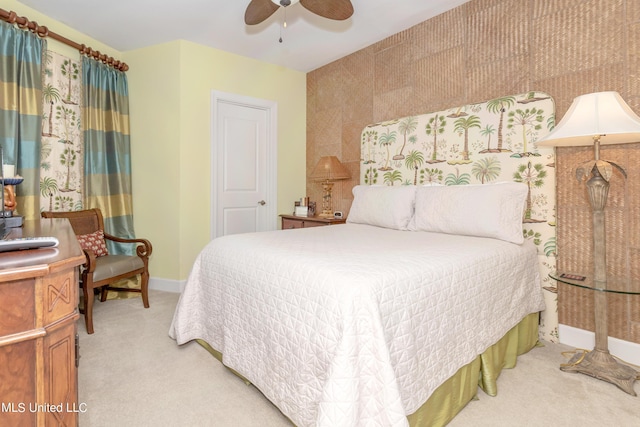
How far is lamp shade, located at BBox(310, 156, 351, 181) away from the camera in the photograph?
3.79 meters

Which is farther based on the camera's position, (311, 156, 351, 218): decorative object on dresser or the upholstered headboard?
(311, 156, 351, 218): decorative object on dresser

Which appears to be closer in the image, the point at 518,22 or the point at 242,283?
the point at 242,283

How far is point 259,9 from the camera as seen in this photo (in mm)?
2320

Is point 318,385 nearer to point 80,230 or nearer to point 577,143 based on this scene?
point 577,143

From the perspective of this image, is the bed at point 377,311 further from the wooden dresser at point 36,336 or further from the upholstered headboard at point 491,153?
the wooden dresser at point 36,336

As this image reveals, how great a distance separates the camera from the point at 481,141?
107 inches

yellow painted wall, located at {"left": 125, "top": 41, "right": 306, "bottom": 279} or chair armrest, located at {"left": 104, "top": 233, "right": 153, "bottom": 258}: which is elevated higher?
yellow painted wall, located at {"left": 125, "top": 41, "right": 306, "bottom": 279}

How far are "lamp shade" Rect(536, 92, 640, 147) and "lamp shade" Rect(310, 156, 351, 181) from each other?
2.13 m

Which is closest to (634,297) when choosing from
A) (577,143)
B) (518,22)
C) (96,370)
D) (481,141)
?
(577,143)

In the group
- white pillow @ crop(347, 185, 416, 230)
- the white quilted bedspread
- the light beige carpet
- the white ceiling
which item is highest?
the white ceiling

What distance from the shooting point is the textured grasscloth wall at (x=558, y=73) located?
2109mm

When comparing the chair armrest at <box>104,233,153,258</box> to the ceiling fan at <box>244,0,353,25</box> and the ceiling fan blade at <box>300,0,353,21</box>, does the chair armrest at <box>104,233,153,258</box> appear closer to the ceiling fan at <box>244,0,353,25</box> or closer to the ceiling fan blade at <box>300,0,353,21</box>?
the ceiling fan at <box>244,0,353,25</box>

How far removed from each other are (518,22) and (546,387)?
2505mm

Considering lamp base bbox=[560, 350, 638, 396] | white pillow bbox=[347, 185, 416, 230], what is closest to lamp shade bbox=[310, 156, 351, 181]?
white pillow bbox=[347, 185, 416, 230]
